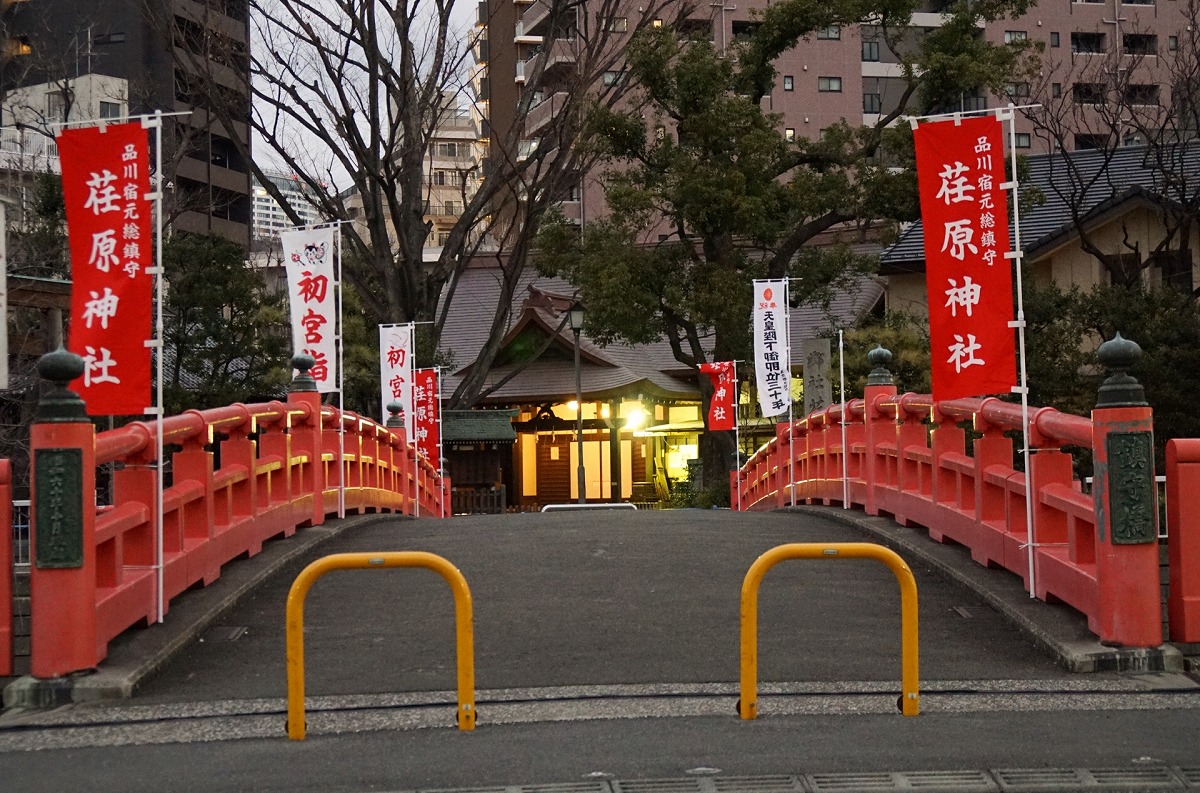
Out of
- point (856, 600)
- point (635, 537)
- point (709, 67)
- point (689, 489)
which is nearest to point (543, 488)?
point (689, 489)

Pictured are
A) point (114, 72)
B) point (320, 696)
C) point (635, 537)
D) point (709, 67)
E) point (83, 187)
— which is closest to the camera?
point (320, 696)

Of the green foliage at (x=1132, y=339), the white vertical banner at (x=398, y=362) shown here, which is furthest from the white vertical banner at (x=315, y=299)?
the green foliage at (x=1132, y=339)

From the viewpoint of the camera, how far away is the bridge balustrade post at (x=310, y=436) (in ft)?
41.9

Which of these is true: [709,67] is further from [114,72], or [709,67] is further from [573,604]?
[114,72]

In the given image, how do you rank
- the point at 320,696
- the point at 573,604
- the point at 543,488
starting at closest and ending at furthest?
the point at 320,696, the point at 573,604, the point at 543,488

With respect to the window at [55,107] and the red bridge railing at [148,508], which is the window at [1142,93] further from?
the red bridge railing at [148,508]

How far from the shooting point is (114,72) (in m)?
45.4

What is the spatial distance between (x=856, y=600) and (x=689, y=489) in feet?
75.5

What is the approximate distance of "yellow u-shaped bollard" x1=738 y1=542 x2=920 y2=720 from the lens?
19.1 ft

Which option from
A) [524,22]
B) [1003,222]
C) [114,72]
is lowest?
[1003,222]

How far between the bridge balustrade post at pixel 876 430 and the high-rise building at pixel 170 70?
1047 centimetres

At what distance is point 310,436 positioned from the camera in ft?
42.3

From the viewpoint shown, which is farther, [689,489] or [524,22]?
[524,22]

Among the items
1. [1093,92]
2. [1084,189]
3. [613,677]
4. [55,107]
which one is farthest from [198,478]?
→ [55,107]
